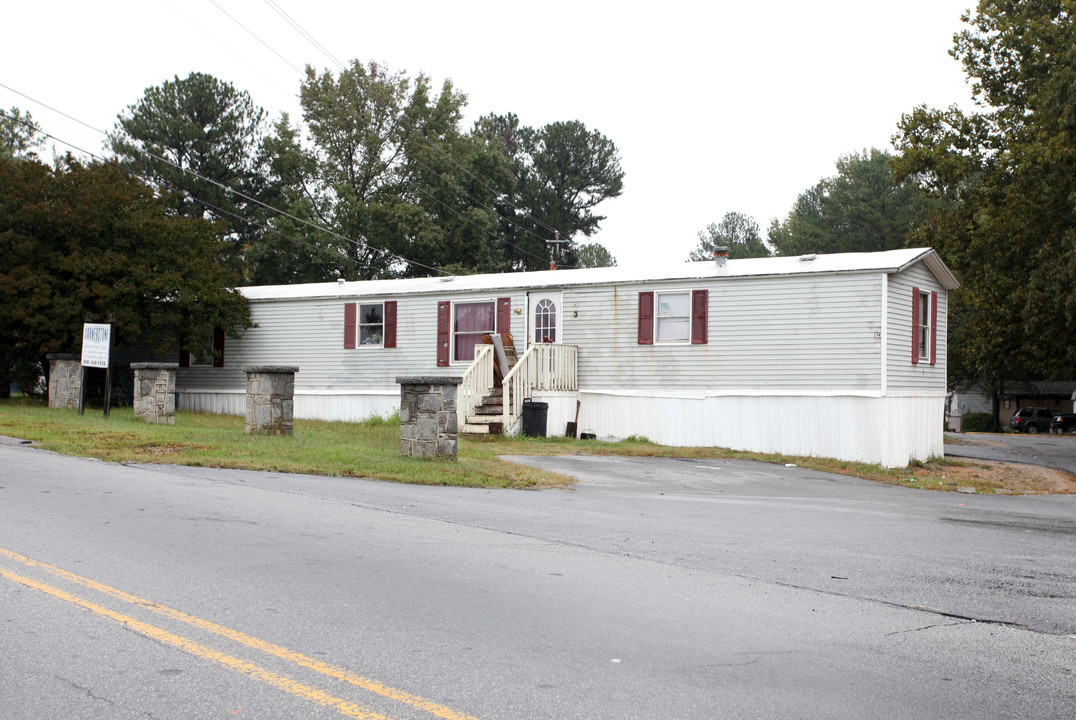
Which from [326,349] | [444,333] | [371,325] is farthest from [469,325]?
[326,349]

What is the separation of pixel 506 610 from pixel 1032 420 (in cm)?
5360

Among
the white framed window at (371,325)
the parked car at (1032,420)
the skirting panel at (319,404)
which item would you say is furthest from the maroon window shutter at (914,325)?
the parked car at (1032,420)

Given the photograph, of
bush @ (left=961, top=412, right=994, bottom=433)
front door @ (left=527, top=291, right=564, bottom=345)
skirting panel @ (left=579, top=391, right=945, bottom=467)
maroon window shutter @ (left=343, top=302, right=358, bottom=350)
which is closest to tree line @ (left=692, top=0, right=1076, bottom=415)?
skirting panel @ (left=579, top=391, right=945, bottom=467)

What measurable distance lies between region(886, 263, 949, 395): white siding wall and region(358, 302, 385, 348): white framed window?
12847 millimetres

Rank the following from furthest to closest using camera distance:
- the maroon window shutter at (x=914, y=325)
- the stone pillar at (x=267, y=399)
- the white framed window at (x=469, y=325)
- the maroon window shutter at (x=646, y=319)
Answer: the white framed window at (x=469, y=325), the maroon window shutter at (x=646, y=319), the maroon window shutter at (x=914, y=325), the stone pillar at (x=267, y=399)

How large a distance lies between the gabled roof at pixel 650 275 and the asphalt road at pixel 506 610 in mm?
10131

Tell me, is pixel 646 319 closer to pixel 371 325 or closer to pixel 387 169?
pixel 371 325

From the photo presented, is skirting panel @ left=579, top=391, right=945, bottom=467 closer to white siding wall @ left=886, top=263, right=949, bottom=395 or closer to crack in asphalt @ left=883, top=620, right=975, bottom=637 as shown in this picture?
white siding wall @ left=886, top=263, right=949, bottom=395

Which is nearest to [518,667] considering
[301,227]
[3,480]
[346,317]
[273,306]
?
[3,480]

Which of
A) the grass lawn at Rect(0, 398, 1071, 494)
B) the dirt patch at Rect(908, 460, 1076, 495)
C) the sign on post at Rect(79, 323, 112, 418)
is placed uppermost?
the sign on post at Rect(79, 323, 112, 418)

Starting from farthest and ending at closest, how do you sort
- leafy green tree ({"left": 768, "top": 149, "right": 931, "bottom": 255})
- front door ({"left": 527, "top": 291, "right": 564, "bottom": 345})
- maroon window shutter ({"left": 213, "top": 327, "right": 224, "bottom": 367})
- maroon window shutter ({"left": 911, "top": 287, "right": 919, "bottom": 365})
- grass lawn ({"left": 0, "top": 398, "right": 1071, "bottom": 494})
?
1. leafy green tree ({"left": 768, "top": 149, "right": 931, "bottom": 255})
2. maroon window shutter ({"left": 213, "top": 327, "right": 224, "bottom": 367})
3. front door ({"left": 527, "top": 291, "right": 564, "bottom": 345})
4. maroon window shutter ({"left": 911, "top": 287, "right": 919, "bottom": 365})
5. grass lawn ({"left": 0, "top": 398, "right": 1071, "bottom": 494})

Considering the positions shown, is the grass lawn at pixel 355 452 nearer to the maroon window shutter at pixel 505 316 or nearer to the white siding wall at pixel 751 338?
the white siding wall at pixel 751 338

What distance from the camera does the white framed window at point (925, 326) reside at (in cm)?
2147

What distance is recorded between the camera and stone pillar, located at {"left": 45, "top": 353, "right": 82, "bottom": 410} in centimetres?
2192
